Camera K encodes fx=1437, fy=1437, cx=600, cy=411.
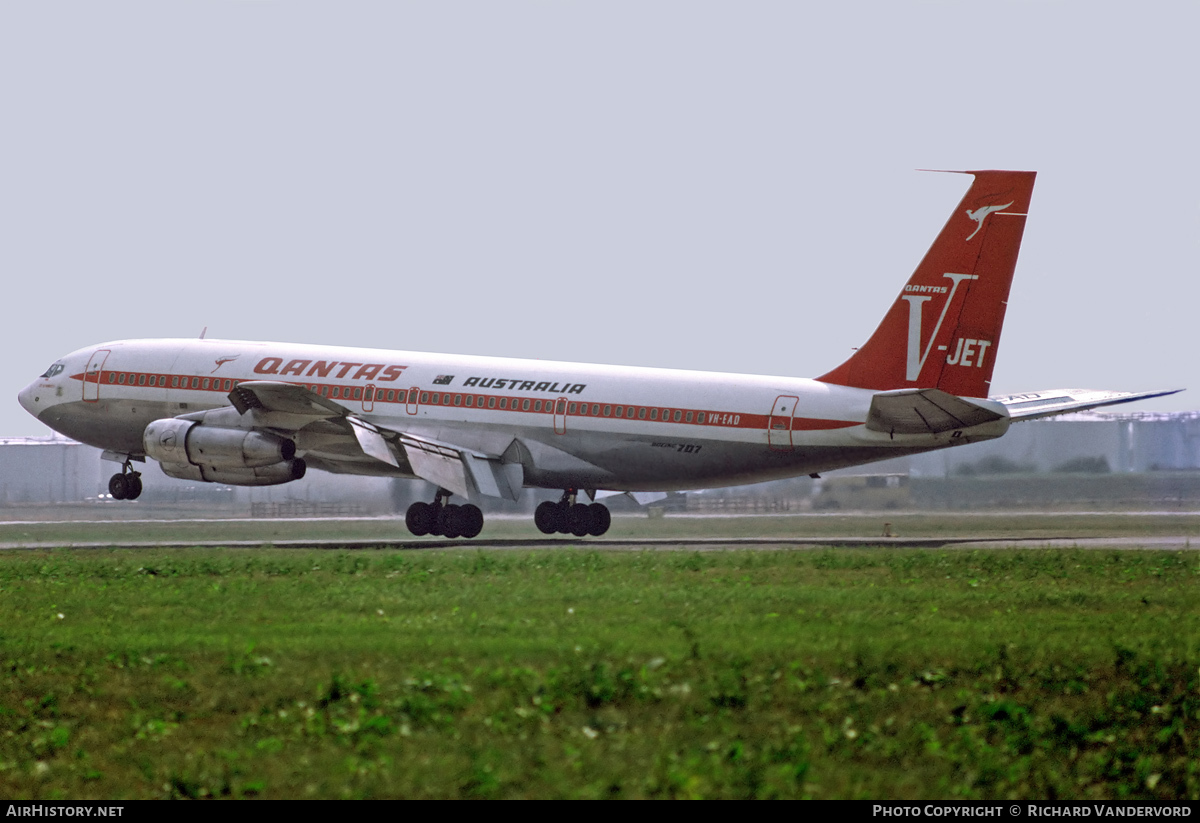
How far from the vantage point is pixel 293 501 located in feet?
181

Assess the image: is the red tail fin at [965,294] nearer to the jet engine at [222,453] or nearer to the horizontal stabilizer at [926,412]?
the horizontal stabilizer at [926,412]

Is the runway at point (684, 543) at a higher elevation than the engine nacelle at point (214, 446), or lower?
lower

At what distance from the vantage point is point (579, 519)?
37312 millimetres

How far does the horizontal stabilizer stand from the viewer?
29.4 meters

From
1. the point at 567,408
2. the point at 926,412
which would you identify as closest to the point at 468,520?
the point at 567,408

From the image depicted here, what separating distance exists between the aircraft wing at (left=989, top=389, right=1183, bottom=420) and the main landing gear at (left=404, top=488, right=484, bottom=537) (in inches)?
504

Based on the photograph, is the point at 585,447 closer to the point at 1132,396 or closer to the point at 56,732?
the point at 1132,396

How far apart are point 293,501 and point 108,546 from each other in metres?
20.7

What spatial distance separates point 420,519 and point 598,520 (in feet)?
15.4

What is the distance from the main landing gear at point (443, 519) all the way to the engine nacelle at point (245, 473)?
3379 mm

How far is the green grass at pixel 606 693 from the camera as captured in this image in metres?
10.4

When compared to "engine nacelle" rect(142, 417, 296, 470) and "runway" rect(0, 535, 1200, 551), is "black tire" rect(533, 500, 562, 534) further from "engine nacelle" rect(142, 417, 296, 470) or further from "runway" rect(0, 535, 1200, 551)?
"engine nacelle" rect(142, 417, 296, 470)

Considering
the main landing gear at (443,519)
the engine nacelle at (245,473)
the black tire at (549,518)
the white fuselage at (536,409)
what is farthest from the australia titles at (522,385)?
the engine nacelle at (245,473)

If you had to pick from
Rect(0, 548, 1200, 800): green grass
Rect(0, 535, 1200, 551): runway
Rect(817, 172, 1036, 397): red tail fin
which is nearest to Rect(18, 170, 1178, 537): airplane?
Rect(817, 172, 1036, 397): red tail fin
